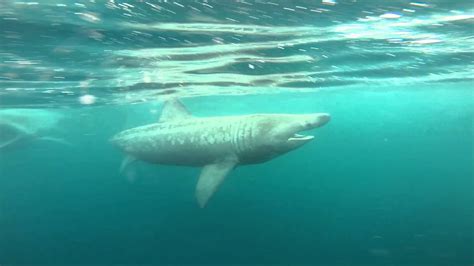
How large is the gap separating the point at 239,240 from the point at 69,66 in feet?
41.2

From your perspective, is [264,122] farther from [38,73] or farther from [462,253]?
[462,253]

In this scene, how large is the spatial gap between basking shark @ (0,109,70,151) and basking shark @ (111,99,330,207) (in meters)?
13.5

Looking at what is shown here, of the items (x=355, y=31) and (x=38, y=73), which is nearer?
(x=355, y=31)

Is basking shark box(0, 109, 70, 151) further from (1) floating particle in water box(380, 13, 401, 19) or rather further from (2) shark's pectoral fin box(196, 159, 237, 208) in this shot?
(1) floating particle in water box(380, 13, 401, 19)

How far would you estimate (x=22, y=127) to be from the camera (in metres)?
24.1

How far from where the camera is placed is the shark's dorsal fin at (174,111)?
1269 cm

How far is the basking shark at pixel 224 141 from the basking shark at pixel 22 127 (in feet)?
44.1

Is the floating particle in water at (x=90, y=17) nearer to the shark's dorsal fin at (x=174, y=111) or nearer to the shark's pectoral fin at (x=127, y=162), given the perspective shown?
the shark's dorsal fin at (x=174, y=111)

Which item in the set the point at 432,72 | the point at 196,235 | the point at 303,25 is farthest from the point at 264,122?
the point at 432,72

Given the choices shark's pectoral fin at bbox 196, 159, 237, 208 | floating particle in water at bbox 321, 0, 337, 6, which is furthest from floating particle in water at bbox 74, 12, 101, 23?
floating particle in water at bbox 321, 0, 337, 6

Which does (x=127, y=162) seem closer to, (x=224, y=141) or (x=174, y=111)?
(x=174, y=111)

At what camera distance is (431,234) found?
21906mm

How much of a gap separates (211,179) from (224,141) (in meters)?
1.07

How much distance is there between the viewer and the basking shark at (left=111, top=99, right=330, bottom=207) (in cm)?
996
